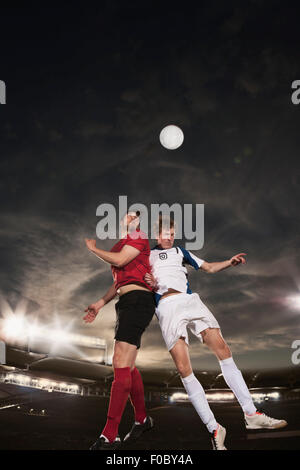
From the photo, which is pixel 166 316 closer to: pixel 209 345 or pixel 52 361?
pixel 209 345

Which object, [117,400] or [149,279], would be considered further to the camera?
[149,279]

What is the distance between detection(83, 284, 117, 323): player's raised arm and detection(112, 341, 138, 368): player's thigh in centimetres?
63

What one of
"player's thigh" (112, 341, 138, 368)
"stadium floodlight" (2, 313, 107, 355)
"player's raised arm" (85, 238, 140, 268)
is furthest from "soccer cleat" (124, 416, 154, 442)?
"stadium floodlight" (2, 313, 107, 355)

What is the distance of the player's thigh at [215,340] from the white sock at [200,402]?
1.49 feet

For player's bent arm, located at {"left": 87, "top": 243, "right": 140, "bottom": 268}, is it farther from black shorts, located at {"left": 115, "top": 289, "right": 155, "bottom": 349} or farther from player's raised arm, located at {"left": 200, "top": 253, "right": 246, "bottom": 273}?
player's raised arm, located at {"left": 200, "top": 253, "right": 246, "bottom": 273}

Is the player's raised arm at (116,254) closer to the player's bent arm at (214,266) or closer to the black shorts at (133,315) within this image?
the black shorts at (133,315)

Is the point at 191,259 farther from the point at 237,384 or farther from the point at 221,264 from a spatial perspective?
the point at 237,384

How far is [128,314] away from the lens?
326 centimetres

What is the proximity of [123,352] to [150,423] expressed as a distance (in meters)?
1.00

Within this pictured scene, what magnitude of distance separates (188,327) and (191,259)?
2.99 feet

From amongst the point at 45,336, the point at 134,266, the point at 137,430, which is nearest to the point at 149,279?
the point at 134,266

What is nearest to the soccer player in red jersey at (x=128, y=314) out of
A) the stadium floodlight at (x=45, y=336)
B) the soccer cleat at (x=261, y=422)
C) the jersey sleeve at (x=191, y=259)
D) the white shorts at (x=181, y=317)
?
the white shorts at (x=181, y=317)
